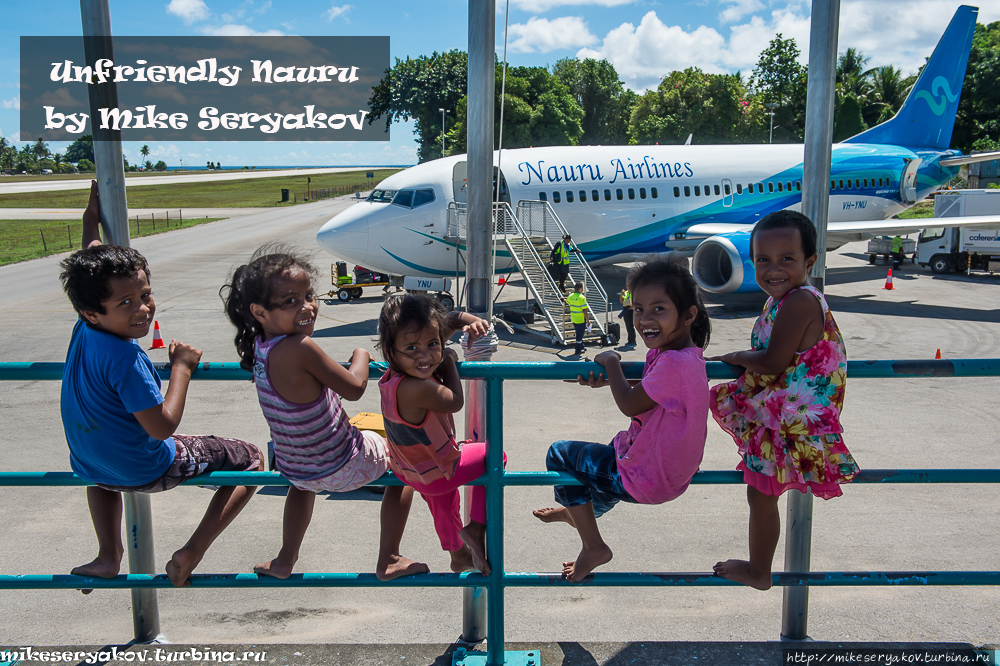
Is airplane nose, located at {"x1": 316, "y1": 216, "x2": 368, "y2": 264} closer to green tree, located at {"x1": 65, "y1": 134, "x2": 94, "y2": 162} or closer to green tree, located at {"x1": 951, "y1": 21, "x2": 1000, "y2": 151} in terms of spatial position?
green tree, located at {"x1": 951, "y1": 21, "x2": 1000, "y2": 151}

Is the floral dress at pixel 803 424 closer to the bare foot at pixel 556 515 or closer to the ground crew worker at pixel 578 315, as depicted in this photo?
the bare foot at pixel 556 515

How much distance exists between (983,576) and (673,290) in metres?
1.83

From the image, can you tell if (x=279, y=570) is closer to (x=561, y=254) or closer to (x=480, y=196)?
(x=480, y=196)

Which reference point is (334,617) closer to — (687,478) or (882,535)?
(687,478)

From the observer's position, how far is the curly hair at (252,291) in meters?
3.18

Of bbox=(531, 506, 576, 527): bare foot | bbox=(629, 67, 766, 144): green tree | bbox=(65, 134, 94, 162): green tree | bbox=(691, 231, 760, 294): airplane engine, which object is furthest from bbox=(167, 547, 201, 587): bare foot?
bbox=(65, 134, 94, 162): green tree

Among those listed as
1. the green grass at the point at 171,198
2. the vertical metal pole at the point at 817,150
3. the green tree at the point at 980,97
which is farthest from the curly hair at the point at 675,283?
the green grass at the point at 171,198

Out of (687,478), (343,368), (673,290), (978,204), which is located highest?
(978,204)

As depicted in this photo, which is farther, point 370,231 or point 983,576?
point 370,231

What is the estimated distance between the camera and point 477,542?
10.9 ft

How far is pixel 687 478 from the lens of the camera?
3.10 m

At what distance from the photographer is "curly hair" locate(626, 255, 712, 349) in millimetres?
3084

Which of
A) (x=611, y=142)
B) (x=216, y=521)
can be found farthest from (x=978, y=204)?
(x=611, y=142)

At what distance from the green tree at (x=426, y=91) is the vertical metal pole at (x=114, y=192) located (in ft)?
222
